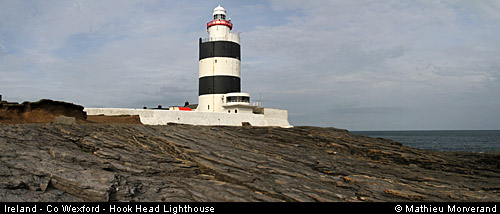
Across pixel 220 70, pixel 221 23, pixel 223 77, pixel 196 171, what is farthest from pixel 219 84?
pixel 196 171

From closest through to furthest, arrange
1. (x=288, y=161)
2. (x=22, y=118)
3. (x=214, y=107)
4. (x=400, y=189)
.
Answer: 1. (x=400, y=189)
2. (x=288, y=161)
3. (x=22, y=118)
4. (x=214, y=107)

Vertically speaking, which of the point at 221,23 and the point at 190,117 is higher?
the point at 221,23

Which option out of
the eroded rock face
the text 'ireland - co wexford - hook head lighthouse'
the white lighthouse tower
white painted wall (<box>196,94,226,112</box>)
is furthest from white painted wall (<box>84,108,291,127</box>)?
the eroded rock face

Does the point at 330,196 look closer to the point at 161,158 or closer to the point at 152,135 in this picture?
the point at 161,158

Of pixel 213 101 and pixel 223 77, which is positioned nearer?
pixel 223 77

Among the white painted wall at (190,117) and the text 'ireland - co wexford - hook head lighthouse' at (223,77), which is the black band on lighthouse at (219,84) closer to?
the text 'ireland - co wexford - hook head lighthouse' at (223,77)

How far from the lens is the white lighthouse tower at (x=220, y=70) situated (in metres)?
35.9

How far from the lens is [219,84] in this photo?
35906 mm

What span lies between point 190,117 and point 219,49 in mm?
9537

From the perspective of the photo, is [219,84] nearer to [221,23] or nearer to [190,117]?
[221,23]

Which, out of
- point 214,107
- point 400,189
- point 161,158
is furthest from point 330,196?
point 214,107

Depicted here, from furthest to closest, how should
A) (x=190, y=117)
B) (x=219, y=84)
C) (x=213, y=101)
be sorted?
(x=213, y=101) → (x=219, y=84) → (x=190, y=117)
